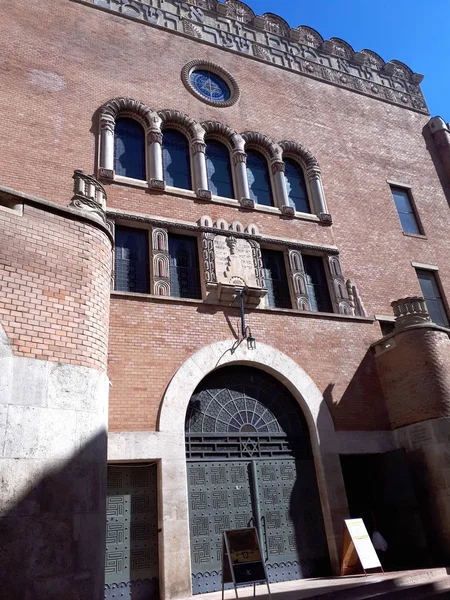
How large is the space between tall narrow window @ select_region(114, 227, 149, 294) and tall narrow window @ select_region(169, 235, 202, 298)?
608 millimetres

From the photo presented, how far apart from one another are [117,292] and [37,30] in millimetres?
7716

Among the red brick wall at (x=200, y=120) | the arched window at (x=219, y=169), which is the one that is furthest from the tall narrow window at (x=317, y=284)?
the arched window at (x=219, y=169)

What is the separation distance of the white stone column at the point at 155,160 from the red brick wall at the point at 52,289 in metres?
4.69

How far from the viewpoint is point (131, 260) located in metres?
10.3

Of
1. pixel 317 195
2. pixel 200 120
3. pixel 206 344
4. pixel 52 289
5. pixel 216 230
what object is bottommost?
pixel 52 289

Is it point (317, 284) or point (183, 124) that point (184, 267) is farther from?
point (183, 124)

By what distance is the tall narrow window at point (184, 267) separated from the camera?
34.2 feet

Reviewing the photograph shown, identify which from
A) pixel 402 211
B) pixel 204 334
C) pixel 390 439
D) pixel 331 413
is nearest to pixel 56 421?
pixel 204 334

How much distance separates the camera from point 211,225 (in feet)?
36.9

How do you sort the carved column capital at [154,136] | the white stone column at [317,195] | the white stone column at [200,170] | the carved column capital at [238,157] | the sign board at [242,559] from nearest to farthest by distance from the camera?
the sign board at [242,559], the white stone column at [200,170], the carved column capital at [154,136], the carved column capital at [238,157], the white stone column at [317,195]

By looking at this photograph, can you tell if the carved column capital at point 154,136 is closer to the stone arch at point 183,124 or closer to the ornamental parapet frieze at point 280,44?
the stone arch at point 183,124

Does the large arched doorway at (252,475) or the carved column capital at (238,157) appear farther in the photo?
the carved column capital at (238,157)

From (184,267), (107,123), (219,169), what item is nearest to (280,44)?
(219,169)

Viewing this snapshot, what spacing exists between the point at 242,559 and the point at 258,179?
31.1 feet
